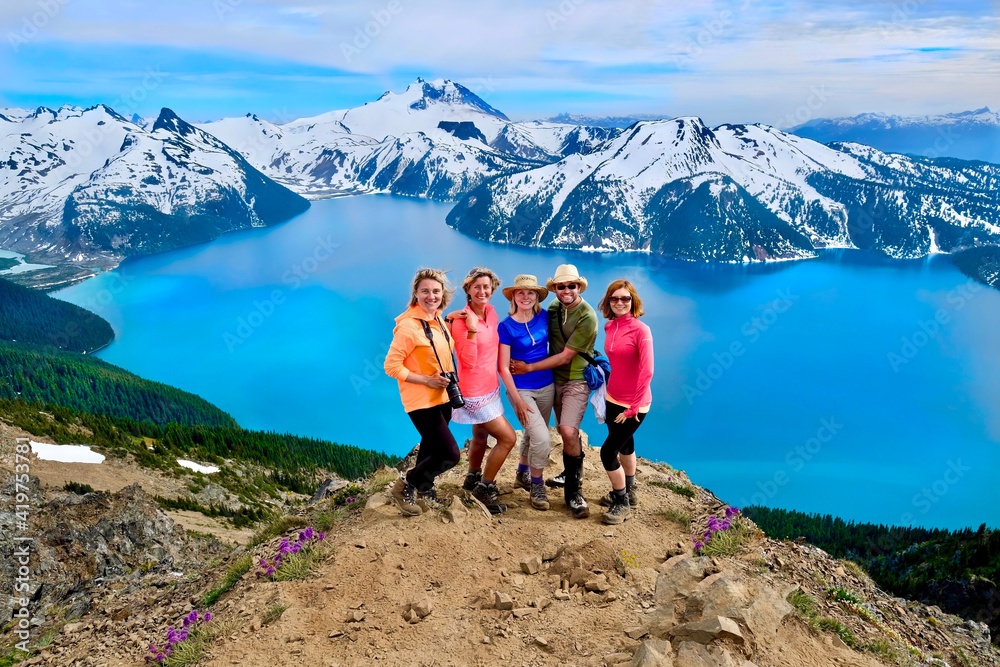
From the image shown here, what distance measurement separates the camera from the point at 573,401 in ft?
27.7

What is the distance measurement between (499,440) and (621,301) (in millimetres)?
2770

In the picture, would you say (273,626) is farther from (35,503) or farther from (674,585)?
(35,503)

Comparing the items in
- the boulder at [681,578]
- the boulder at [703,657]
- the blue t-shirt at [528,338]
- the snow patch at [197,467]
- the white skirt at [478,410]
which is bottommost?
the snow patch at [197,467]


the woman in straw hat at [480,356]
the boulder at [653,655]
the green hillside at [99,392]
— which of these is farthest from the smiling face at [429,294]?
the green hillside at [99,392]

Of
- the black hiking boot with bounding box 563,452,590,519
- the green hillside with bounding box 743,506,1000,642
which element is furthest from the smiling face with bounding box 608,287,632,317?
the green hillside with bounding box 743,506,1000,642

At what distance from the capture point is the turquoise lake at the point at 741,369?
66.6m

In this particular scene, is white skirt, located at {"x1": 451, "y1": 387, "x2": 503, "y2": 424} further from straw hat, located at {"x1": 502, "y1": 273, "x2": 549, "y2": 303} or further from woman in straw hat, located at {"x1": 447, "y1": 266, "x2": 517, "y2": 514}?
straw hat, located at {"x1": 502, "y1": 273, "x2": 549, "y2": 303}

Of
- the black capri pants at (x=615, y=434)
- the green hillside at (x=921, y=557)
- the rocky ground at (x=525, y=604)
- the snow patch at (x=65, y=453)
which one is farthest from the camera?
the snow patch at (x=65, y=453)

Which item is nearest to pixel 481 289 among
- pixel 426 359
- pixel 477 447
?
pixel 426 359

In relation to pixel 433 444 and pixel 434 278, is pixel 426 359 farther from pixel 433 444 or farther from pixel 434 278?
pixel 433 444

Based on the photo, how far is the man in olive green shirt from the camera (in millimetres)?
8086

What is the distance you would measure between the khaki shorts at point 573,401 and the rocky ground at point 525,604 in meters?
1.65

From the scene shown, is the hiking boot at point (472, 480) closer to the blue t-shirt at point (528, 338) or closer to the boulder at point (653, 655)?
the blue t-shirt at point (528, 338)

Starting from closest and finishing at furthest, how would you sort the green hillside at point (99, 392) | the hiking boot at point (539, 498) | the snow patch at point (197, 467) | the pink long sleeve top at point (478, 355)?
the pink long sleeve top at point (478, 355) < the hiking boot at point (539, 498) < the snow patch at point (197, 467) < the green hillside at point (99, 392)
